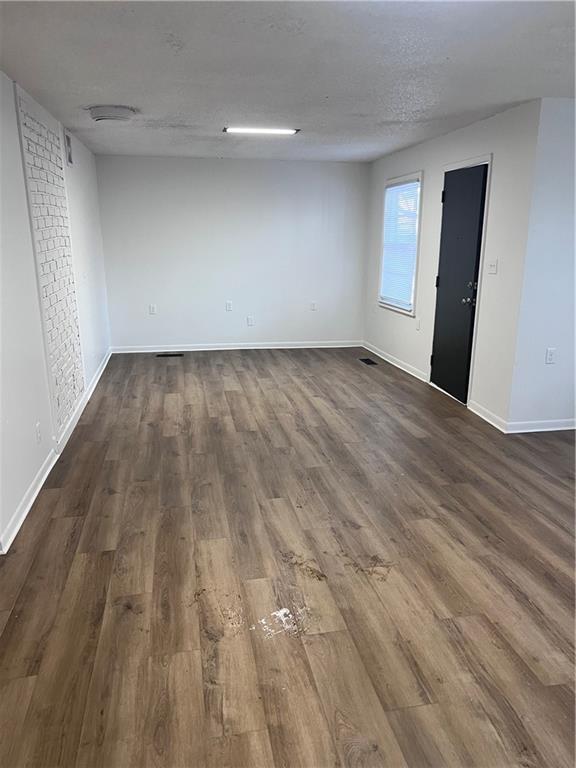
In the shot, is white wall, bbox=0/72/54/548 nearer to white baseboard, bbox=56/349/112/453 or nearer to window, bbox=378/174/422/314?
white baseboard, bbox=56/349/112/453

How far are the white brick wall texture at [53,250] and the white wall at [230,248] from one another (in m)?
2.19

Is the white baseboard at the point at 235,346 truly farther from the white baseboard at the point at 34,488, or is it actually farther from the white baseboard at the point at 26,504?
the white baseboard at the point at 26,504

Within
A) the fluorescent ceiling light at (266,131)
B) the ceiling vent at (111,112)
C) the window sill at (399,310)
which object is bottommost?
the window sill at (399,310)

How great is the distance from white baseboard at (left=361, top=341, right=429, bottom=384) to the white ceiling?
2421 mm

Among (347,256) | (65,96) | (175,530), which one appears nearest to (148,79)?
(65,96)

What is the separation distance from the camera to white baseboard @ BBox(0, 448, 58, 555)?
2600 mm

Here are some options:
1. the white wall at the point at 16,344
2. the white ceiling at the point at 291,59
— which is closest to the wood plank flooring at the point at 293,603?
the white wall at the point at 16,344

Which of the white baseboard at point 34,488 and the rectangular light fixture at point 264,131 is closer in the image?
the white baseboard at point 34,488

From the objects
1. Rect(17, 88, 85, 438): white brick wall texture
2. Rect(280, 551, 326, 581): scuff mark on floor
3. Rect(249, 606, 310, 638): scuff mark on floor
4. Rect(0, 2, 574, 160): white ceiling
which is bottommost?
Rect(280, 551, 326, 581): scuff mark on floor

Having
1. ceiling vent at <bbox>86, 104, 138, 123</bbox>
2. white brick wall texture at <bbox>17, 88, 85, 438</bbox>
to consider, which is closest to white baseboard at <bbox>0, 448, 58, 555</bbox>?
white brick wall texture at <bbox>17, 88, 85, 438</bbox>

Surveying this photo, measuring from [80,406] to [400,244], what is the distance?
12.8 ft

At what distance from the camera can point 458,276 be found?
4766 mm

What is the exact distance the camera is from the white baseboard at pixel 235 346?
6.92 m

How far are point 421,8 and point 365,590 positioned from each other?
2.37 meters
